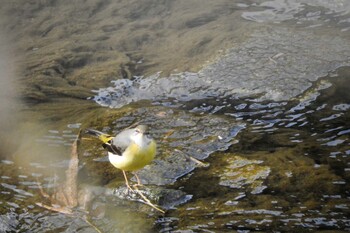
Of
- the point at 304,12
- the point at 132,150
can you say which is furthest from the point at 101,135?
the point at 304,12

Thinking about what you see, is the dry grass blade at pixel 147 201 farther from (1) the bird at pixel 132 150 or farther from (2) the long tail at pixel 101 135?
(2) the long tail at pixel 101 135

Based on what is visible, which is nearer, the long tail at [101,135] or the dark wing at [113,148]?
the dark wing at [113,148]

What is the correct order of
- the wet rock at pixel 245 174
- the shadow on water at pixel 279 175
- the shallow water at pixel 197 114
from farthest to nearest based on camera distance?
the wet rock at pixel 245 174 → the shallow water at pixel 197 114 → the shadow on water at pixel 279 175

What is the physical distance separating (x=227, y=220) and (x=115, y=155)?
104 centimetres

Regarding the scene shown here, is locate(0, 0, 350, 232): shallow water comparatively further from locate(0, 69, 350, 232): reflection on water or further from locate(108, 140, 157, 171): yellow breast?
locate(108, 140, 157, 171): yellow breast

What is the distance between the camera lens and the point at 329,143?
509cm

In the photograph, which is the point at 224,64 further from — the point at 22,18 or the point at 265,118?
the point at 22,18

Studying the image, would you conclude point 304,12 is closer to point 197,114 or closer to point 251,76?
point 251,76

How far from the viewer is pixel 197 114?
5977mm

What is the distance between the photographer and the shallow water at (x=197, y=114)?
423cm

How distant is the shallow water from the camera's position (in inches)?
167

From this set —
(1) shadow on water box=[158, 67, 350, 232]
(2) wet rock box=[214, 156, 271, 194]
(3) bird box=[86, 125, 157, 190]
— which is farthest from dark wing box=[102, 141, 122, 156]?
(2) wet rock box=[214, 156, 271, 194]

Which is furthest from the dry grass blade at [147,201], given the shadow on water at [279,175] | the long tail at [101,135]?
the long tail at [101,135]

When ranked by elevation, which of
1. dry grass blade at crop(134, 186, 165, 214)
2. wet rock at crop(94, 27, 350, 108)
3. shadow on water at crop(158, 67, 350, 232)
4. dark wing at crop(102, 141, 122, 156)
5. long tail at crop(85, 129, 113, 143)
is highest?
dark wing at crop(102, 141, 122, 156)
